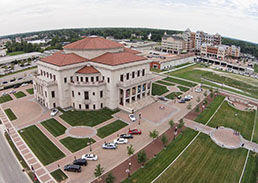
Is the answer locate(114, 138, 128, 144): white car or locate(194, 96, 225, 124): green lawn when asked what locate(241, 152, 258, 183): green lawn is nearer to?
locate(194, 96, 225, 124): green lawn

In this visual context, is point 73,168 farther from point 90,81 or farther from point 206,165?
point 90,81

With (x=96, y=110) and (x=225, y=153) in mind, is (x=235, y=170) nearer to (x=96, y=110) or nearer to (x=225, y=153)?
(x=225, y=153)

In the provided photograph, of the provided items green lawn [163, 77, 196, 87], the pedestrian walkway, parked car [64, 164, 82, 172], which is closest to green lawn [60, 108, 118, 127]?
the pedestrian walkway

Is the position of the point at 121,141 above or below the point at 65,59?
below

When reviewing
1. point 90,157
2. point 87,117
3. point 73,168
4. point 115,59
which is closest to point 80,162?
point 73,168

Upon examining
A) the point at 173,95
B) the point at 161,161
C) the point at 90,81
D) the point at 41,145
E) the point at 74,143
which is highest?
the point at 90,81

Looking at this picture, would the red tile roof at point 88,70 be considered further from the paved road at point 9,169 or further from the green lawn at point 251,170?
the green lawn at point 251,170
